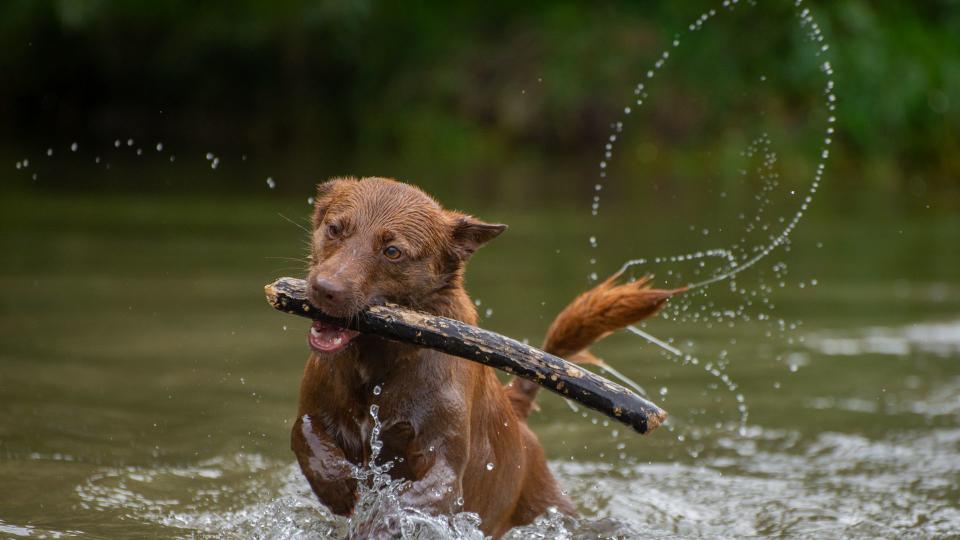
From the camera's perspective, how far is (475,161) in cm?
2222

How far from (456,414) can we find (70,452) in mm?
2166

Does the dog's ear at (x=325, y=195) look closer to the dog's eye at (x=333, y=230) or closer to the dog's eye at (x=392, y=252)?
the dog's eye at (x=333, y=230)

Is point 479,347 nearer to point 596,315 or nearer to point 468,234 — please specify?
point 468,234

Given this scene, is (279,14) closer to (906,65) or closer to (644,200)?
(644,200)

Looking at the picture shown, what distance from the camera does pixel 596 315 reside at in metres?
5.11

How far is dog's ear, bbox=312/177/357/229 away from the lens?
452 cm

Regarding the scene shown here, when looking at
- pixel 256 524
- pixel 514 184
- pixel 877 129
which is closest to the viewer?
pixel 256 524

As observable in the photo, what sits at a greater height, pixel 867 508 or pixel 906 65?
pixel 906 65

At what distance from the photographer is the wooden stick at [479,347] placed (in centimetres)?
408

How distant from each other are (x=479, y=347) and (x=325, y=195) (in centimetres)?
91

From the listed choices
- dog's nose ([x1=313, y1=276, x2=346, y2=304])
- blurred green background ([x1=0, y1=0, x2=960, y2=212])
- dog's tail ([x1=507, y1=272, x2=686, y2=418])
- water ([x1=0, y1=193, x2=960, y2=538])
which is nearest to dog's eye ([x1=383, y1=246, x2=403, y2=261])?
dog's nose ([x1=313, y1=276, x2=346, y2=304])

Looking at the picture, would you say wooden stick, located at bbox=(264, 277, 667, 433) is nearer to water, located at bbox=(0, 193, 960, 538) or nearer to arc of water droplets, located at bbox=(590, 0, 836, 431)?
water, located at bbox=(0, 193, 960, 538)

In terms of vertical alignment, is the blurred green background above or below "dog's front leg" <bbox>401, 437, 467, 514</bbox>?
above

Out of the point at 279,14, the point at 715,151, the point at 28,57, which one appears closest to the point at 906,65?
the point at 715,151
